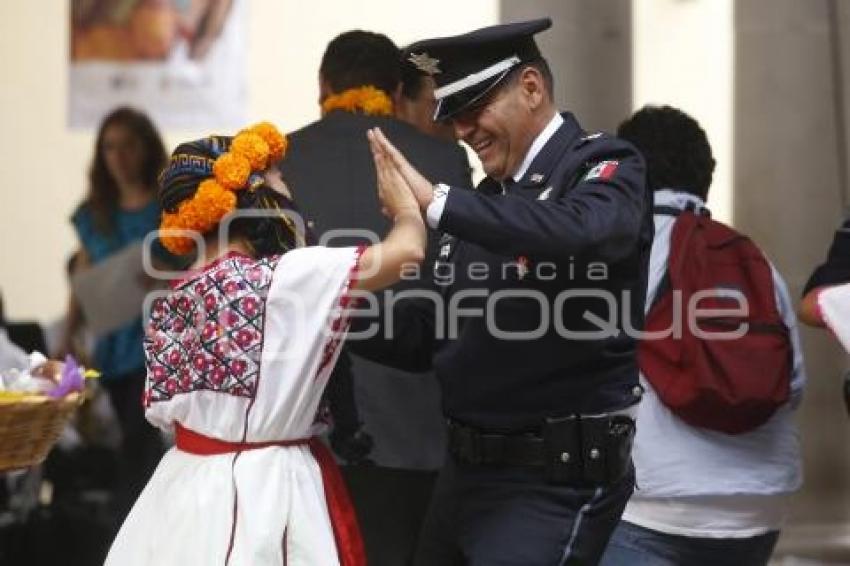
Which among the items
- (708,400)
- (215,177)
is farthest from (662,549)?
(215,177)

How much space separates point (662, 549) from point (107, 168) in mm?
3049

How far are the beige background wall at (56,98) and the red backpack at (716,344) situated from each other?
3.66m

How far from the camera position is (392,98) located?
534 cm

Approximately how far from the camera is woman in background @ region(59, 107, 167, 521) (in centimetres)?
675

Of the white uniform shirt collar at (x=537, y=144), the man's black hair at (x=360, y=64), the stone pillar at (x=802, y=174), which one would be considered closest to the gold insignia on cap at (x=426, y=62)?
the white uniform shirt collar at (x=537, y=144)

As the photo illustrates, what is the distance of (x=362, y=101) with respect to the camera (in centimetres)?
523

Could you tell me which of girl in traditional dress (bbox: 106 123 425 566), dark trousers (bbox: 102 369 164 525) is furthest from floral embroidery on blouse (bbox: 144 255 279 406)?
dark trousers (bbox: 102 369 164 525)

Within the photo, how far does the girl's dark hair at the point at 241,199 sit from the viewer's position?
158 inches

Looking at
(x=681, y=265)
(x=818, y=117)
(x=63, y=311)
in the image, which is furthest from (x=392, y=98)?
(x=63, y=311)

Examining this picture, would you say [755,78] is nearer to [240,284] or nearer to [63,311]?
[63,311]

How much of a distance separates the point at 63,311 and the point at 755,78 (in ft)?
10.6

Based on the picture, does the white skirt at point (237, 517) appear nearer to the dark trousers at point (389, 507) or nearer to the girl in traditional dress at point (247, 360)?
the girl in traditional dress at point (247, 360)

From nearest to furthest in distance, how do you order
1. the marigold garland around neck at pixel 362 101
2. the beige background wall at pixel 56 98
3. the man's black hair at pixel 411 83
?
1. the marigold garland around neck at pixel 362 101
2. the man's black hair at pixel 411 83
3. the beige background wall at pixel 56 98

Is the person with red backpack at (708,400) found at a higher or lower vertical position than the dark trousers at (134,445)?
higher
